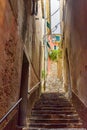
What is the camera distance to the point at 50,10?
1648 centimetres

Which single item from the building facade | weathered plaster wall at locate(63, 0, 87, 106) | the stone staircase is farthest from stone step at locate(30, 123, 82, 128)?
weathered plaster wall at locate(63, 0, 87, 106)

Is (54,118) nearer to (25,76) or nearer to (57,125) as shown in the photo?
(57,125)

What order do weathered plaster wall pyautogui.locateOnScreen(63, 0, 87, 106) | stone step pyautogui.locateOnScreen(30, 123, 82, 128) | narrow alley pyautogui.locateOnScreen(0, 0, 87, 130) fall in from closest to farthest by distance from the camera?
narrow alley pyautogui.locateOnScreen(0, 0, 87, 130) < weathered plaster wall pyautogui.locateOnScreen(63, 0, 87, 106) < stone step pyautogui.locateOnScreen(30, 123, 82, 128)

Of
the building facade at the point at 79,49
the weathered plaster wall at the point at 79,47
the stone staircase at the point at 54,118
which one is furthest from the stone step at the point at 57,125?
the weathered plaster wall at the point at 79,47

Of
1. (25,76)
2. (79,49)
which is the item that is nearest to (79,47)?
(79,49)

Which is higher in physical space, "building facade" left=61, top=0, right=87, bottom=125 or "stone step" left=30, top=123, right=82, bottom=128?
"building facade" left=61, top=0, right=87, bottom=125

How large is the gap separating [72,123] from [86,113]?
952mm

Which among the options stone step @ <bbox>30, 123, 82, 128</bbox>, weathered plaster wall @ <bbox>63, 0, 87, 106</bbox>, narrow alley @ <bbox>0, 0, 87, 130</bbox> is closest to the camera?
narrow alley @ <bbox>0, 0, 87, 130</bbox>

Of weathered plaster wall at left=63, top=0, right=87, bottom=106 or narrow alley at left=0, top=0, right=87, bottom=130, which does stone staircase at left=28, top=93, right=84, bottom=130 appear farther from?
weathered plaster wall at left=63, top=0, right=87, bottom=106

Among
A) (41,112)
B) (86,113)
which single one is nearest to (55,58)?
(41,112)

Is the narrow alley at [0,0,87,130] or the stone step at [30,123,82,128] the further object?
the stone step at [30,123,82,128]

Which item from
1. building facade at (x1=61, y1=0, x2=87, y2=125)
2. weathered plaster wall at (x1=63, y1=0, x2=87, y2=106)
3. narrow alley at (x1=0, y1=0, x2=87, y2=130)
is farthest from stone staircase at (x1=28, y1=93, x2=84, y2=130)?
weathered plaster wall at (x1=63, y1=0, x2=87, y2=106)

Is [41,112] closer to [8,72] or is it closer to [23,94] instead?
[23,94]

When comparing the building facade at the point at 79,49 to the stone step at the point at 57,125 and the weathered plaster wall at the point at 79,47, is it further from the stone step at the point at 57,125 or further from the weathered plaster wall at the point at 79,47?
the stone step at the point at 57,125
